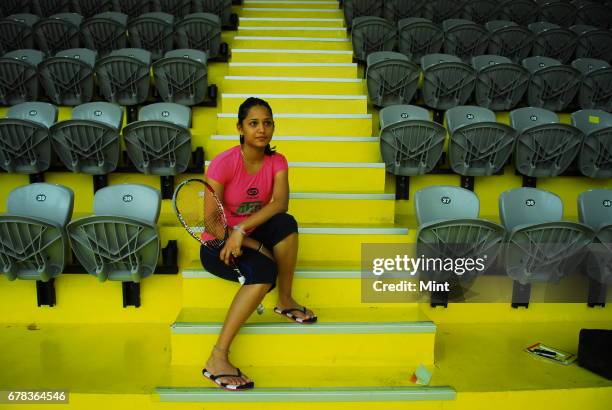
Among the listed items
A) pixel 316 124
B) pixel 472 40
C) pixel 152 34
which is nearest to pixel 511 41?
pixel 472 40

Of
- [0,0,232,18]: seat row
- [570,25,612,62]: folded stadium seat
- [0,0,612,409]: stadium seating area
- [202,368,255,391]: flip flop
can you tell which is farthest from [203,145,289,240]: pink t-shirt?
[570,25,612,62]: folded stadium seat

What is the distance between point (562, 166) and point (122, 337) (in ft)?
10.5

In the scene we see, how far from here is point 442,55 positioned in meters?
5.41

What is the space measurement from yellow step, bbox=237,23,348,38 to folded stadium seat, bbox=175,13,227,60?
81 cm

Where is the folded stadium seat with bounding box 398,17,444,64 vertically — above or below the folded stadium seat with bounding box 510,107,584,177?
above

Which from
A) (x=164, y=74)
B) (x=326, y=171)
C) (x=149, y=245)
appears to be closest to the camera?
(x=149, y=245)

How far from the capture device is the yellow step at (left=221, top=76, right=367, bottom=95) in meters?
5.14

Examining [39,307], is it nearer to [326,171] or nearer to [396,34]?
[326,171]

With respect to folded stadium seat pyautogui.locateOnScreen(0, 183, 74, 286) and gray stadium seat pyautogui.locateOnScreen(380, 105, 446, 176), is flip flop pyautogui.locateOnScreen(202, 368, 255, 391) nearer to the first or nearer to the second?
folded stadium seat pyautogui.locateOnScreen(0, 183, 74, 286)

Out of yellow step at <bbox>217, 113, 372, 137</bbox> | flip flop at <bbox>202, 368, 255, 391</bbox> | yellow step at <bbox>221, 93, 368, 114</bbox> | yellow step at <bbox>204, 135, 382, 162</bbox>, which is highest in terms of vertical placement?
yellow step at <bbox>221, 93, 368, 114</bbox>

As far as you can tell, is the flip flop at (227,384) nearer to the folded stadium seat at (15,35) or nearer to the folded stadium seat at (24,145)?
the folded stadium seat at (24,145)

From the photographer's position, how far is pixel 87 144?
373 cm

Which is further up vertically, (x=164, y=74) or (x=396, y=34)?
(x=396, y=34)

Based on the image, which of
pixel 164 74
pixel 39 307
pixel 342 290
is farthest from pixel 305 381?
pixel 164 74
